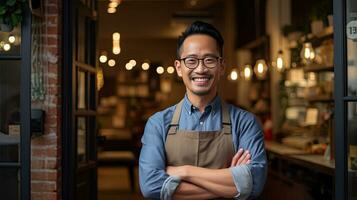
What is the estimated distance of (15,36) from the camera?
12.5 ft

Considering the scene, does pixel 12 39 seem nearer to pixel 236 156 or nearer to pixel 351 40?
pixel 236 156

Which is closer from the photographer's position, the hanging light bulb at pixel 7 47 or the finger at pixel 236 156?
the finger at pixel 236 156

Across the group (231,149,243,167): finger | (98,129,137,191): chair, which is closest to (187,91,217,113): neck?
(231,149,243,167): finger

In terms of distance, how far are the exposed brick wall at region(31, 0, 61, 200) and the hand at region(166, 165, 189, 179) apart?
3.88 ft

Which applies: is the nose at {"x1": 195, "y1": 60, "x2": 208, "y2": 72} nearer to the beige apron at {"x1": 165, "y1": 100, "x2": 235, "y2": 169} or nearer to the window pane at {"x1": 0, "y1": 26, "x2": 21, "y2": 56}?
the beige apron at {"x1": 165, "y1": 100, "x2": 235, "y2": 169}

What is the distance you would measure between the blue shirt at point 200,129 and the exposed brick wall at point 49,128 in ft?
3.37

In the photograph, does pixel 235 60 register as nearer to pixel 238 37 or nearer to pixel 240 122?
pixel 238 37

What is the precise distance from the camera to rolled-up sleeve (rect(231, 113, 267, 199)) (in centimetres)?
279

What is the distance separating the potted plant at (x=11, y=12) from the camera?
3641mm

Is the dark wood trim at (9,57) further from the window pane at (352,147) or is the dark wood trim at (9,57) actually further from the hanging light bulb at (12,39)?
the window pane at (352,147)

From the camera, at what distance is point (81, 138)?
14.7ft

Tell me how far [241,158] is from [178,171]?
11.9 inches

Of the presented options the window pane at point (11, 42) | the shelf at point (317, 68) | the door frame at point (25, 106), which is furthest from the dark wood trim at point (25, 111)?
the shelf at point (317, 68)

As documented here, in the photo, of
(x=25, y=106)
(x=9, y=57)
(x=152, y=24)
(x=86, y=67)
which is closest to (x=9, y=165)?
(x=25, y=106)
